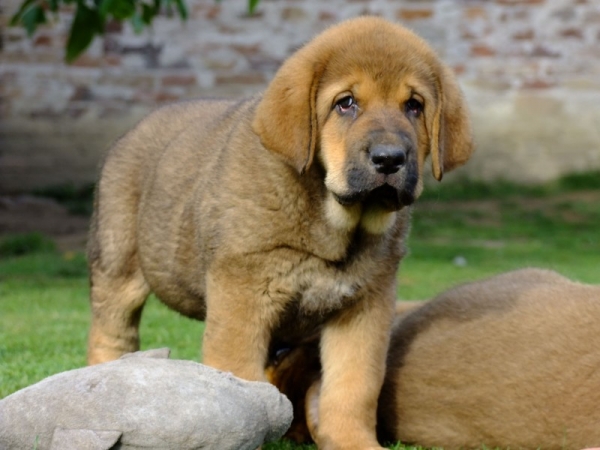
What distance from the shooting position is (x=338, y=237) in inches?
174

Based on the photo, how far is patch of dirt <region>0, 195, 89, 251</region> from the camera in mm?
11742

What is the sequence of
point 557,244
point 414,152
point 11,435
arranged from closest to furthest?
point 11,435 < point 414,152 < point 557,244

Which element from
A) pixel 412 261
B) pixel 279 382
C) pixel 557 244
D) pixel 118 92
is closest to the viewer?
pixel 279 382

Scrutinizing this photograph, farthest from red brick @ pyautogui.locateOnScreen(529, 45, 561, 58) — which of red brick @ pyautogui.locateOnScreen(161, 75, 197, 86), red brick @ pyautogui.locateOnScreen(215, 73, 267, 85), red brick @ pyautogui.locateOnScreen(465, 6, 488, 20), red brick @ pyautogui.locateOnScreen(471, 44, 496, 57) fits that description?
red brick @ pyautogui.locateOnScreen(161, 75, 197, 86)

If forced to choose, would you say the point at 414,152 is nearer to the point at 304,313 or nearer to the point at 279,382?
the point at 304,313

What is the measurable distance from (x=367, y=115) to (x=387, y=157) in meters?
0.23

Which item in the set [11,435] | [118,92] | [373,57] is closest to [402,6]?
[118,92]

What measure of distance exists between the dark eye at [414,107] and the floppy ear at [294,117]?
35 centimetres

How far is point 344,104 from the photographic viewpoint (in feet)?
14.0

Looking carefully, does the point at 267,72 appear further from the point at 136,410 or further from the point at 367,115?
the point at 136,410

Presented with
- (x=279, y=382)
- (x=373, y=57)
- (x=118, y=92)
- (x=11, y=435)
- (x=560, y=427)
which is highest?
(x=373, y=57)

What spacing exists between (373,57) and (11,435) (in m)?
1.90

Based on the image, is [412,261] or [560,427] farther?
[412,261]

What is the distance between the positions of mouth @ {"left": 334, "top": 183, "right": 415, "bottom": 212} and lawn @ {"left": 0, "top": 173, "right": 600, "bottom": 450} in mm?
1017
